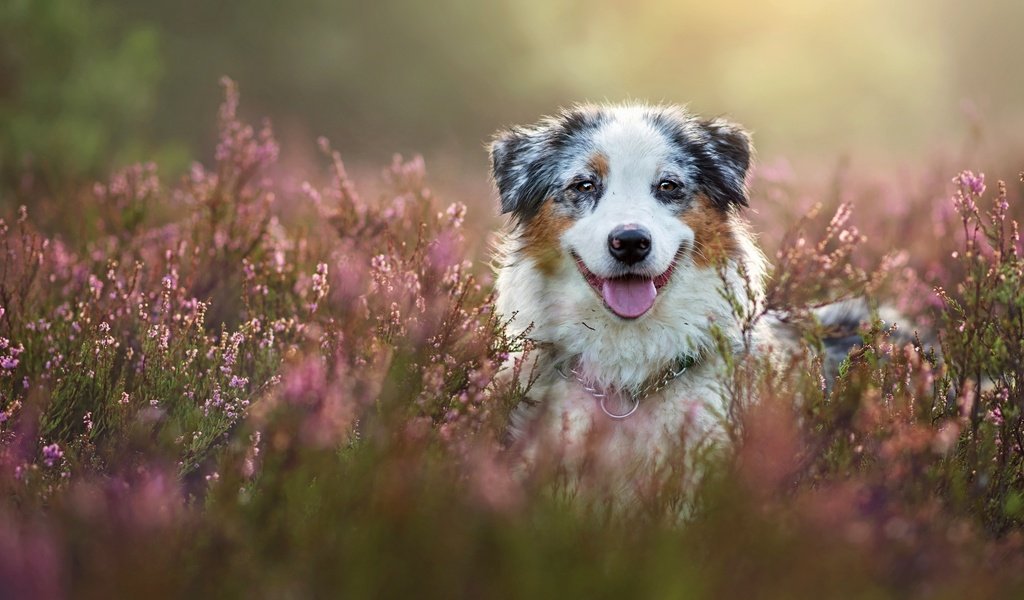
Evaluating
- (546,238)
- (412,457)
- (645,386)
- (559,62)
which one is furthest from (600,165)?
(559,62)

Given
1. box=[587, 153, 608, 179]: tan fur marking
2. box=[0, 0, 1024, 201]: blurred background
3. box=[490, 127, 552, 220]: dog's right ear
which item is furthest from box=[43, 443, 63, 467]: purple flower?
box=[0, 0, 1024, 201]: blurred background

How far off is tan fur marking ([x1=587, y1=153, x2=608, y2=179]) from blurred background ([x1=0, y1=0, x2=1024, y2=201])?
17.9 metres

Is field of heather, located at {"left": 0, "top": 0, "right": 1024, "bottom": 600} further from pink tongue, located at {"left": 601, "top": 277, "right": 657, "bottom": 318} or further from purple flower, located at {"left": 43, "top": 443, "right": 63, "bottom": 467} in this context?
pink tongue, located at {"left": 601, "top": 277, "right": 657, "bottom": 318}

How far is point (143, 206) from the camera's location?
5.89 m

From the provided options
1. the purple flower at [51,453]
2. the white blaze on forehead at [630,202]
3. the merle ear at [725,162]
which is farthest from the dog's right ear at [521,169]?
the purple flower at [51,453]

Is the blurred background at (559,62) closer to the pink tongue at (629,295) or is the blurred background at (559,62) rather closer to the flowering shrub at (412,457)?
the flowering shrub at (412,457)

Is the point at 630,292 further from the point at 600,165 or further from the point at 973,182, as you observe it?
the point at 973,182

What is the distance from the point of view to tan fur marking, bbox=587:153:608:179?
4023 millimetres

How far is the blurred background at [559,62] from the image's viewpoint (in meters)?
25.4

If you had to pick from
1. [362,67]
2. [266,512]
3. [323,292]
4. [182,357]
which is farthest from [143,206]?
[362,67]

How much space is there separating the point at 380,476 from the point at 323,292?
62.7 inches

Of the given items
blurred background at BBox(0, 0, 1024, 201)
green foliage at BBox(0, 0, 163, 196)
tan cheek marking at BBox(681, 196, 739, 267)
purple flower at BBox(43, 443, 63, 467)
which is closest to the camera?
purple flower at BBox(43, 443, 63, 467)

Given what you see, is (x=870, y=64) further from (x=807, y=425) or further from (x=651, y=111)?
(x=807, y=425)

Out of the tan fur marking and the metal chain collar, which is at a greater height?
the tan fur marking
